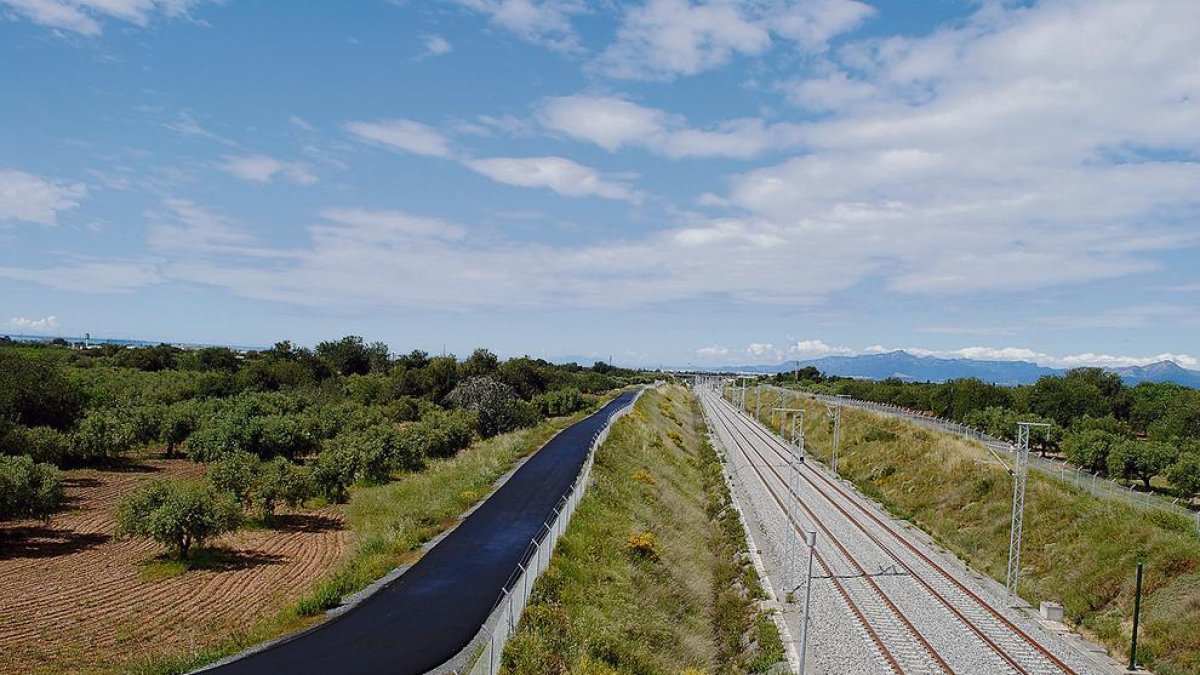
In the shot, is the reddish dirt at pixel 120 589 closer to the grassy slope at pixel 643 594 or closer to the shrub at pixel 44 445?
the grassy slope at pixel 643 594

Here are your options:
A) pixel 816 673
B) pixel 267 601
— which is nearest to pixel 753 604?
pixel 816 673

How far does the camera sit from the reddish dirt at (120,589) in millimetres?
18281

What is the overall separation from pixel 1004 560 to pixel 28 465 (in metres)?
47.6

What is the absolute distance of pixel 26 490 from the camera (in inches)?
1200

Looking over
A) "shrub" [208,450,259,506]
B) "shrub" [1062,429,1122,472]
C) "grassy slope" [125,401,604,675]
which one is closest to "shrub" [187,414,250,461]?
"grassy slope" [125,401,604,675]

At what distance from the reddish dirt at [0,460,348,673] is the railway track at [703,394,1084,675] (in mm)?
19977

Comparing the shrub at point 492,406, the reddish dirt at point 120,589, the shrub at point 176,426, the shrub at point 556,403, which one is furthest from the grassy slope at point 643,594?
the shrub at point 556,403

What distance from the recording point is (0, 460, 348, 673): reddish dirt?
720 inches

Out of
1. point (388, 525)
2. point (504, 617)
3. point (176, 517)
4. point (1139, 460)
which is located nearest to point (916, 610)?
point (504, 617)

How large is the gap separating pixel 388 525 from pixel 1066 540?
33300 mm

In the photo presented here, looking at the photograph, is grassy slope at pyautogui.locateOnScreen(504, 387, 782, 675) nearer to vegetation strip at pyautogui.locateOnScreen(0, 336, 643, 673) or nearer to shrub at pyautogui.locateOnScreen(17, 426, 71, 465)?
vegetation strip at pyautogui.locateOnScreen(0, 336, 643, 673)

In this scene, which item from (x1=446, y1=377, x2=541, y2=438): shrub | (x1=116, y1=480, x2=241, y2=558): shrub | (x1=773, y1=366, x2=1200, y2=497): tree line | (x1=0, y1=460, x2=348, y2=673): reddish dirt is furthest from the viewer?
(x1=446, y1=377, x2=541, y2=438): shrub

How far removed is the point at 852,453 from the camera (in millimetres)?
70250

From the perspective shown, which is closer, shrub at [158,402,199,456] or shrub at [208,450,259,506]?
shrub at [208,450,259,506]
